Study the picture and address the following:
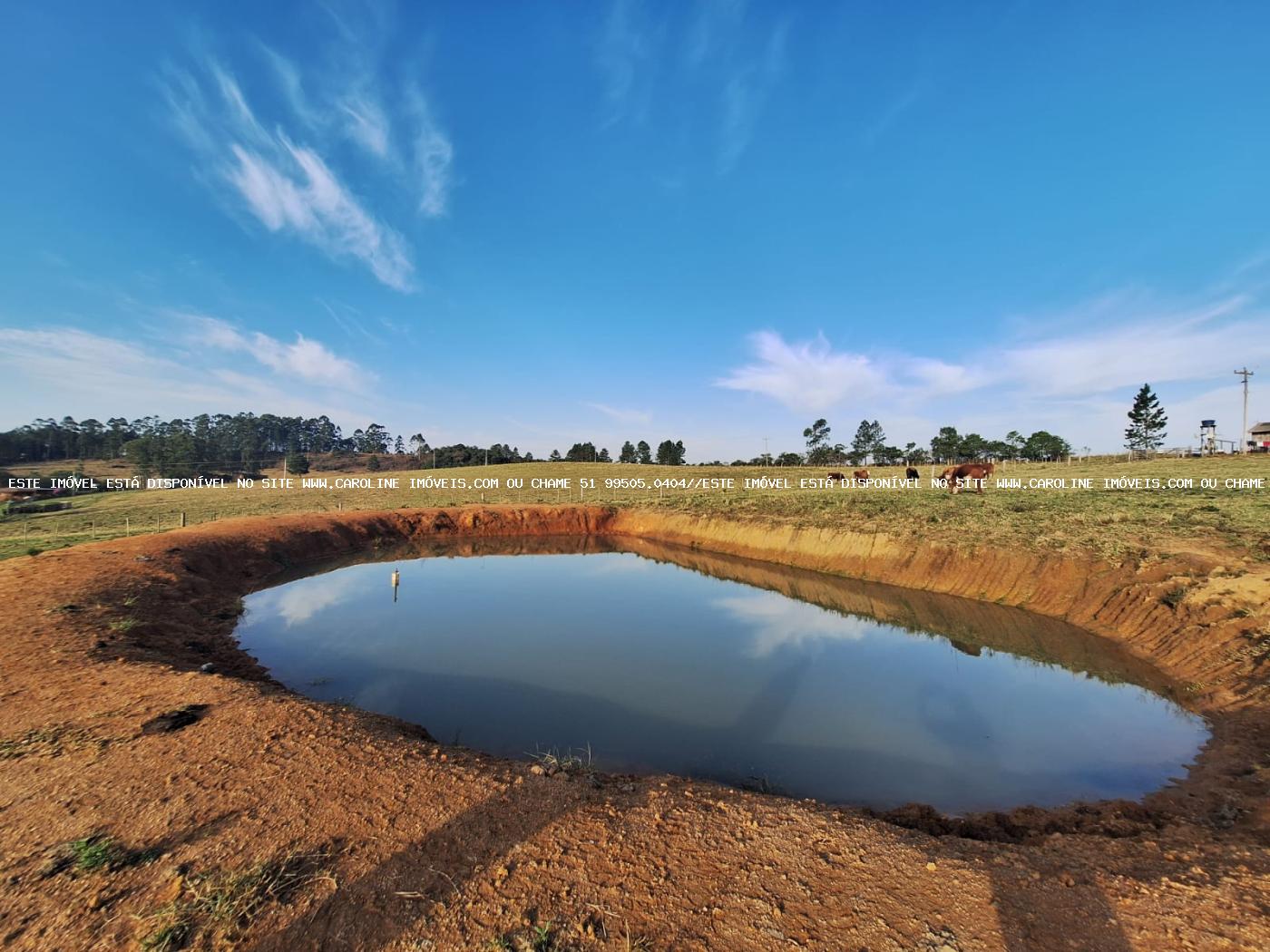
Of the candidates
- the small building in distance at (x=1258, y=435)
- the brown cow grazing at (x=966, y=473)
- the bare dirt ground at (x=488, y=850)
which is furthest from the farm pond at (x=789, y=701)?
the small building in distance at (x=1258, y=435)

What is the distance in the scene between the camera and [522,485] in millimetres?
55094

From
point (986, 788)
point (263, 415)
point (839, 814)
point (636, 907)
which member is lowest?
point (986, 788)

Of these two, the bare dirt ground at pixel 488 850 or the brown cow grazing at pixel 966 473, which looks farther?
the brown cow grazing at pixel 966 473

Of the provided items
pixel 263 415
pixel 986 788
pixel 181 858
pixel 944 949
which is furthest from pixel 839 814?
pixel 263 415

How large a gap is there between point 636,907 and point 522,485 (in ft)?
174

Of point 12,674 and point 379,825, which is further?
point 12,674

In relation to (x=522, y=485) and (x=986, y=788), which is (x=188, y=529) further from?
(x=522, y=485)

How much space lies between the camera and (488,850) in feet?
13.5

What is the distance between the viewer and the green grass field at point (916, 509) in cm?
1509

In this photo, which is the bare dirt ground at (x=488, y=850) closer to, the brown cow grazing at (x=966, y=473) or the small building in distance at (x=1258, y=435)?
the brown cow grazing at (x=966, y=473)

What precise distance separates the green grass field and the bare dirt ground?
9.26 metres

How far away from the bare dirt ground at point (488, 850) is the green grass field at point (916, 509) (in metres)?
9.26

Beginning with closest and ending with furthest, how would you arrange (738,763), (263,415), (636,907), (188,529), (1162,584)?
1. (636,907)
2. (738,763)
3. (1162,584)
4. (188,529)
5. (263,415)

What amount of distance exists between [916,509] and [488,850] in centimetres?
2342
